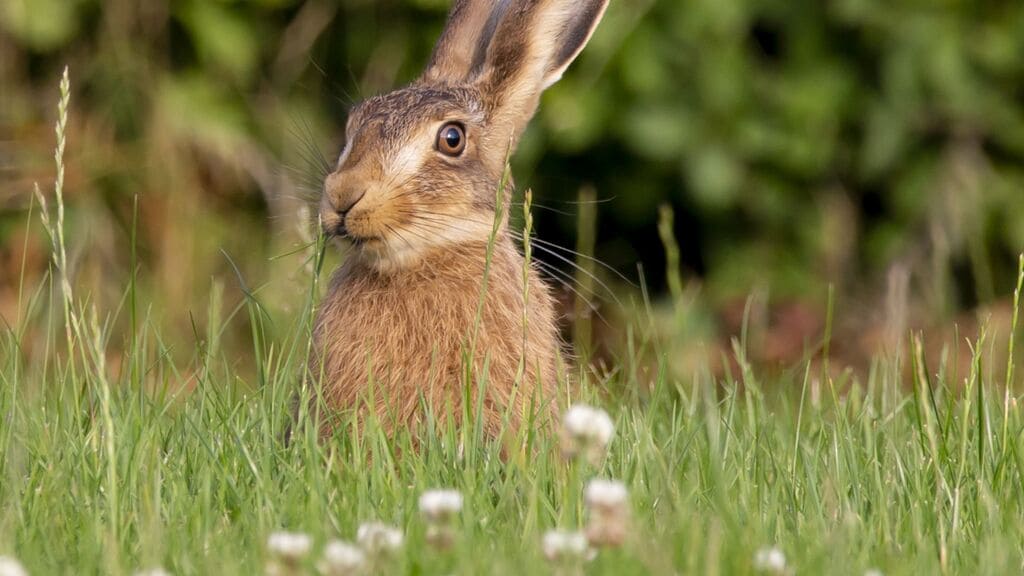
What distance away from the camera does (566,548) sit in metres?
2.36

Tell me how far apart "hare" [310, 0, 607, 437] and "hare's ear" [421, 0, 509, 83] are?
41cm

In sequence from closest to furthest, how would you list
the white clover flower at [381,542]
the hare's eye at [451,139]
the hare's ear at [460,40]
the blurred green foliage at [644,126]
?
the white clover flower at [381,542], the hare's eye at [451,139], the hare's ear at [460,40], the blurred green foliage at [644,126]

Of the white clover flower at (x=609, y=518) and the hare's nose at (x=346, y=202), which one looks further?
the hare's nose at (x=346, y=202)

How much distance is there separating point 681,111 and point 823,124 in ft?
2.16

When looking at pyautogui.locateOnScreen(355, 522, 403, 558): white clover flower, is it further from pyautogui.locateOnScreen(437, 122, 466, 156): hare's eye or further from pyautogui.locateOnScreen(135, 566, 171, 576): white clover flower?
pyautogui.locateOnScreen(437, 122, 466, 156): hare's eye

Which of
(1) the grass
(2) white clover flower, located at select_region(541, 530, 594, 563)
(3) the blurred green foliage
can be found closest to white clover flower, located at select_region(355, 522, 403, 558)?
(1) the grass

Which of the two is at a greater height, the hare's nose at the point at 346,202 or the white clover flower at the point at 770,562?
the hare's nose at the point at 346,202

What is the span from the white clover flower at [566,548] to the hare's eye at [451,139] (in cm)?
205

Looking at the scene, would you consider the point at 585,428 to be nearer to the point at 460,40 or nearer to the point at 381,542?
the point at 381,542

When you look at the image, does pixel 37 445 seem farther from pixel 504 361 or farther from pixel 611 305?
pixel 611 305

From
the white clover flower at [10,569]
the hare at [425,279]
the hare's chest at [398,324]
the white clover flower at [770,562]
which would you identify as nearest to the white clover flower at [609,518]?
the white clover flower at [770,562]

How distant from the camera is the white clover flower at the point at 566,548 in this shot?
2363 mm

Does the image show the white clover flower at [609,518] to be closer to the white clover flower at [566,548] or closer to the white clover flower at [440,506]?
the white clover flower at [566,548]

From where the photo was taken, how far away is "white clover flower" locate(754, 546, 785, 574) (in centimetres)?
247
